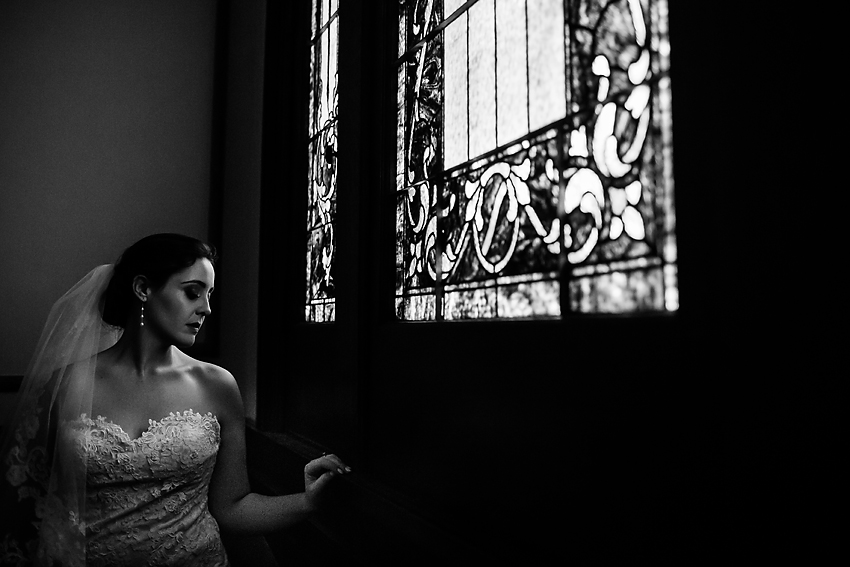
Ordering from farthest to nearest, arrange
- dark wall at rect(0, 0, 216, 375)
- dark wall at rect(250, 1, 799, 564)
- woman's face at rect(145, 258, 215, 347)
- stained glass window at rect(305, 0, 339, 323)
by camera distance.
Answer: dark wall at rect(0, 0, 216, 375), stained glass window at rect(305, 0, 339, 323), woman's face at rect(145, 258, 215, 347), dark wall at rect(250, 1, 799, 564)

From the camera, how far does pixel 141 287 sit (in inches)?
68.1

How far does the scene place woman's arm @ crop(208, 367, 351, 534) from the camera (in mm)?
1557

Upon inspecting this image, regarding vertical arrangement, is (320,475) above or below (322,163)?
below

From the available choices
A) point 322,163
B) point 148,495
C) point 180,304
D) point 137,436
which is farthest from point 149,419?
point 322,163

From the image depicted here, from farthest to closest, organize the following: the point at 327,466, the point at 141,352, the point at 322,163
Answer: the point at 322,163 < the point at 141,352 < the point at 327,466

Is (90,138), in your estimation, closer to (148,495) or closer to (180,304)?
(180,304)

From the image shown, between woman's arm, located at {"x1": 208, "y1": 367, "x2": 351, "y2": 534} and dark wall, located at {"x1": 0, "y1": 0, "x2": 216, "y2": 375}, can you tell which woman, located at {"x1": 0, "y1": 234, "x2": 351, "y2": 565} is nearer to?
woman's arm, located at {"x1": 208, "y1": 367, "x2": 351, "y2": 534}

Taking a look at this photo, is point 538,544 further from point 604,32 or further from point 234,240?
point 234,240

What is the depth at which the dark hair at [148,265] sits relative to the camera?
5.62 feet

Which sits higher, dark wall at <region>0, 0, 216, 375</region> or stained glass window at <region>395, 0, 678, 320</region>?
dark wall at <region>0, 0, 216, 375</region>

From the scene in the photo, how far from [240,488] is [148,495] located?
10.2 inches

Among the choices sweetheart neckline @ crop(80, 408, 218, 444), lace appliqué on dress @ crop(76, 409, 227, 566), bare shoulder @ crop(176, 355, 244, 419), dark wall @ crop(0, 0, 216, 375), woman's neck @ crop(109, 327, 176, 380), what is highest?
dark wall @ crop(0, 0, 216, 375)

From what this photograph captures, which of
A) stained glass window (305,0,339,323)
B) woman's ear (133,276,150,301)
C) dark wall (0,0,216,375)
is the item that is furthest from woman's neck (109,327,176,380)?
dark wall (0,0,216,375)

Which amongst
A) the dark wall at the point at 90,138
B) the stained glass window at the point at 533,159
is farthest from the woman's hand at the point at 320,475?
the dark wall at the point at 90,138
